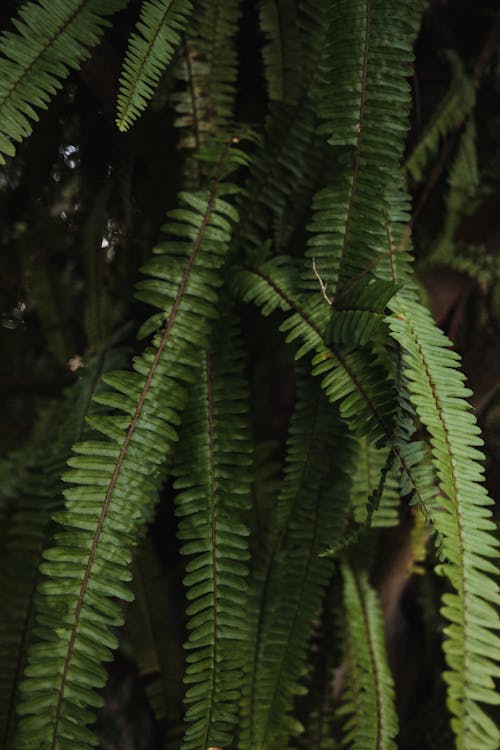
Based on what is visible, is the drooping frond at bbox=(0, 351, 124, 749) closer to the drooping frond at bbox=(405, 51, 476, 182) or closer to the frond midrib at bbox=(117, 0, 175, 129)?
the frond midrib at bbox=(117, 0, 175, 129)

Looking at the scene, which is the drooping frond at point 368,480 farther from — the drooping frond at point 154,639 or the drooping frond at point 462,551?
the drooping frond at point 154,639

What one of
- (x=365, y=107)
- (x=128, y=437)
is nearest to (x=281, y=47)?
(x=365, y=107)

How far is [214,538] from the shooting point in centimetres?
99

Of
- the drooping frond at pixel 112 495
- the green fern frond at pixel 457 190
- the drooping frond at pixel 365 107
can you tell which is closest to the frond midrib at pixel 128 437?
the drooping frond at pixel 112 495

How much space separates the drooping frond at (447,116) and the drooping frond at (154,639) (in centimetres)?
123

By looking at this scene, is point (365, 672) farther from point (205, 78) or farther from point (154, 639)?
point (205, 78)

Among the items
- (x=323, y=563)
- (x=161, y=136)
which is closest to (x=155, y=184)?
(x=161, y=136)

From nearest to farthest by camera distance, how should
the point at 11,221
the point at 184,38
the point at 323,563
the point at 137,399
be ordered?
1. the point at 137,399
2. the point at 323,563
3. the point at 184,38
4. the point at 11,221

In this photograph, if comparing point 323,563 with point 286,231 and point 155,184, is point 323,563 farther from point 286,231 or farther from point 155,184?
point 155,184

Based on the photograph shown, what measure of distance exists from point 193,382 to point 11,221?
98cm

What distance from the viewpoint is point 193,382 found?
1.04m

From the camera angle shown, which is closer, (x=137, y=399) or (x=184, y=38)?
(x=137, y=399)

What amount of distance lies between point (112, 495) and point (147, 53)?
0.74 m

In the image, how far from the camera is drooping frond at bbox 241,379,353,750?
1115 mm
